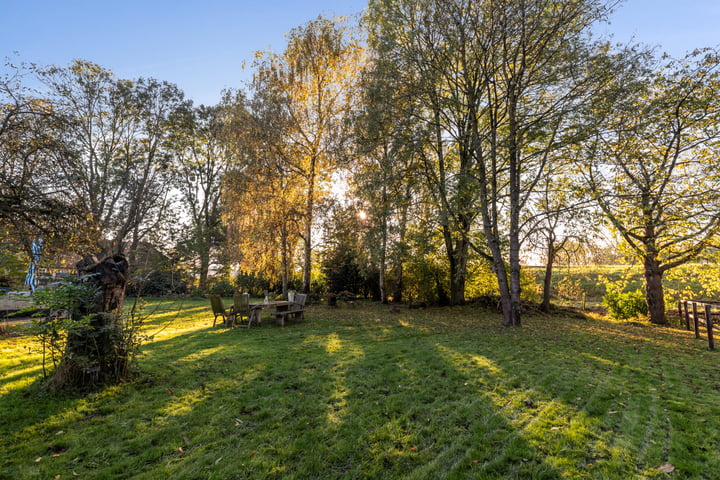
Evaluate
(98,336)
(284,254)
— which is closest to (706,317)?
(98,336)

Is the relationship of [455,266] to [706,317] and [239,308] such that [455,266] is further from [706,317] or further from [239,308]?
[239,308]

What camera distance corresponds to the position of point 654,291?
39.3 ft

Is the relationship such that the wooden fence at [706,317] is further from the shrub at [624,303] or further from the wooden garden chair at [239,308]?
the wooden garden chair at [239,308]

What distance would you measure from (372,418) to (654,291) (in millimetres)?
14560

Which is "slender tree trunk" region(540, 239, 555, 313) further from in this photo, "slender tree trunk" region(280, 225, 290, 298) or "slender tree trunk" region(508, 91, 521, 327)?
"slender tree trunk" region(280, 225, 290, 298)

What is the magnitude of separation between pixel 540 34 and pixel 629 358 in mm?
9391

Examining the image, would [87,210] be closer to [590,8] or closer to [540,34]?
[540,34]

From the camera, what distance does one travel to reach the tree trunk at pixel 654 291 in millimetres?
11805

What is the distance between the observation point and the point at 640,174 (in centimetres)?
1103

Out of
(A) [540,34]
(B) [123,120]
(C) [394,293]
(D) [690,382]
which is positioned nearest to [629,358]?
(D) [690,382]

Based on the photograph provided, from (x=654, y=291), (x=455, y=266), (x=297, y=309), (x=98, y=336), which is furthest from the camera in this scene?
(x=455, y=266)

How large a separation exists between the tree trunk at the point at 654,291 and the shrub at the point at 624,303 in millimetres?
1220

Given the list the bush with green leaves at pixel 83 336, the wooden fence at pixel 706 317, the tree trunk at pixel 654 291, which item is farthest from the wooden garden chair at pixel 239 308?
the tree trunk at pixel 654 291

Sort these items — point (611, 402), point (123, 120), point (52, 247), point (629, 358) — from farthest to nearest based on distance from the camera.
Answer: point (123, 120)
point (629, 358)
point (52, 247)
point (611, 402)
